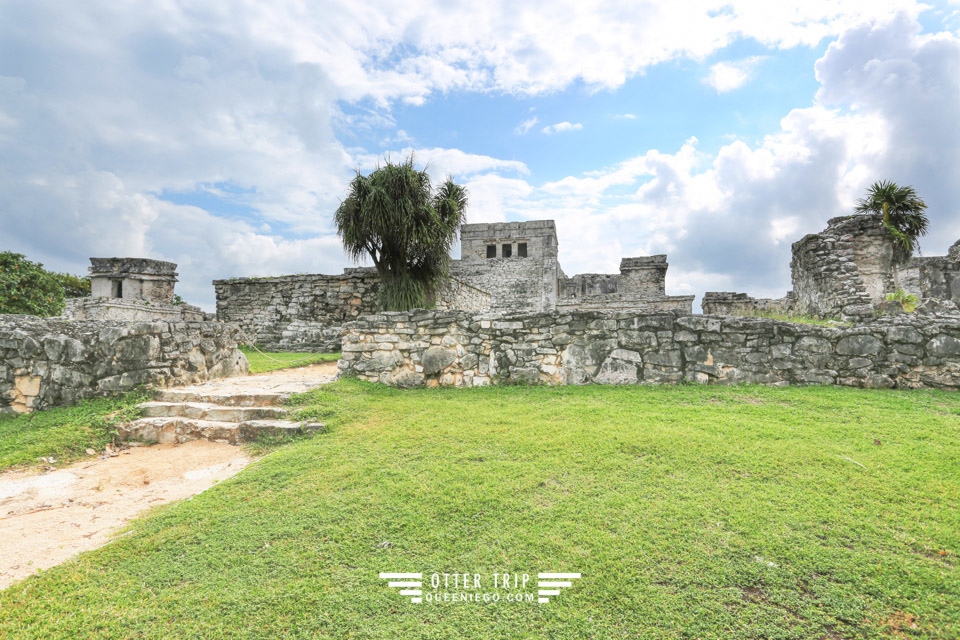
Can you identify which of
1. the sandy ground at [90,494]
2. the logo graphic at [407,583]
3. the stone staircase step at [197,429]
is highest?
the stone staircase step at [197,429]

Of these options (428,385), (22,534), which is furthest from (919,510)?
(22,534)

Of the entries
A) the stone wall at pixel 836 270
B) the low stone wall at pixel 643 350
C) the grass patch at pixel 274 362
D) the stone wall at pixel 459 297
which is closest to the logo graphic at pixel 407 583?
the low stone wall at pixel 643 350

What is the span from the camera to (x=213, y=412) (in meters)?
5.56

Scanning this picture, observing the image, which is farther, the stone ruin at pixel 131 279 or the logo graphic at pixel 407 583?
the stone ruin at pixel 131 279

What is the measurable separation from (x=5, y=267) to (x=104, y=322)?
13078 millimetres

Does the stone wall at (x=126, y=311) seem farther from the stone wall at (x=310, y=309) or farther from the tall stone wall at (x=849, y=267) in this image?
the tall stone wall at (x=849, y=267)

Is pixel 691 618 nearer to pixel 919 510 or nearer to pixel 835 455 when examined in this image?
pixel 919 510

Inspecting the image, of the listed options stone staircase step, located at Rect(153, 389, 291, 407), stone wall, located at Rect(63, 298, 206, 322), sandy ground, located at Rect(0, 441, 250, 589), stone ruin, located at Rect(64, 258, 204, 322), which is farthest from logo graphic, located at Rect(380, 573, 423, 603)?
stone ruin, located at Rect(64, 258, 204, 322)

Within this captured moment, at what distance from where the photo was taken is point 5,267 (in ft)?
45.8

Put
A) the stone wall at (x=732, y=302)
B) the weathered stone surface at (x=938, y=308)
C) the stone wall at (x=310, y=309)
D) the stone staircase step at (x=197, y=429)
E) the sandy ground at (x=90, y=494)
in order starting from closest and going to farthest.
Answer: the sandy ground at (x=90, y=494), the stone staircase step at (x=197, y=429), the weathered stone surface at (x=938, y=308), the stone wall at (x=310, y=309), the stone wall at (x=732, y=302)

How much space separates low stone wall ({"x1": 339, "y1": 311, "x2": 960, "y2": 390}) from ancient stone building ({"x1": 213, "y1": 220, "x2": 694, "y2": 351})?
3.39 ft

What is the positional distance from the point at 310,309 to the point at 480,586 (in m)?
12.3

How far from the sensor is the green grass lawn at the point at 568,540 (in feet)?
6.71

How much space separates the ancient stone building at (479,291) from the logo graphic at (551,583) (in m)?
5.85
